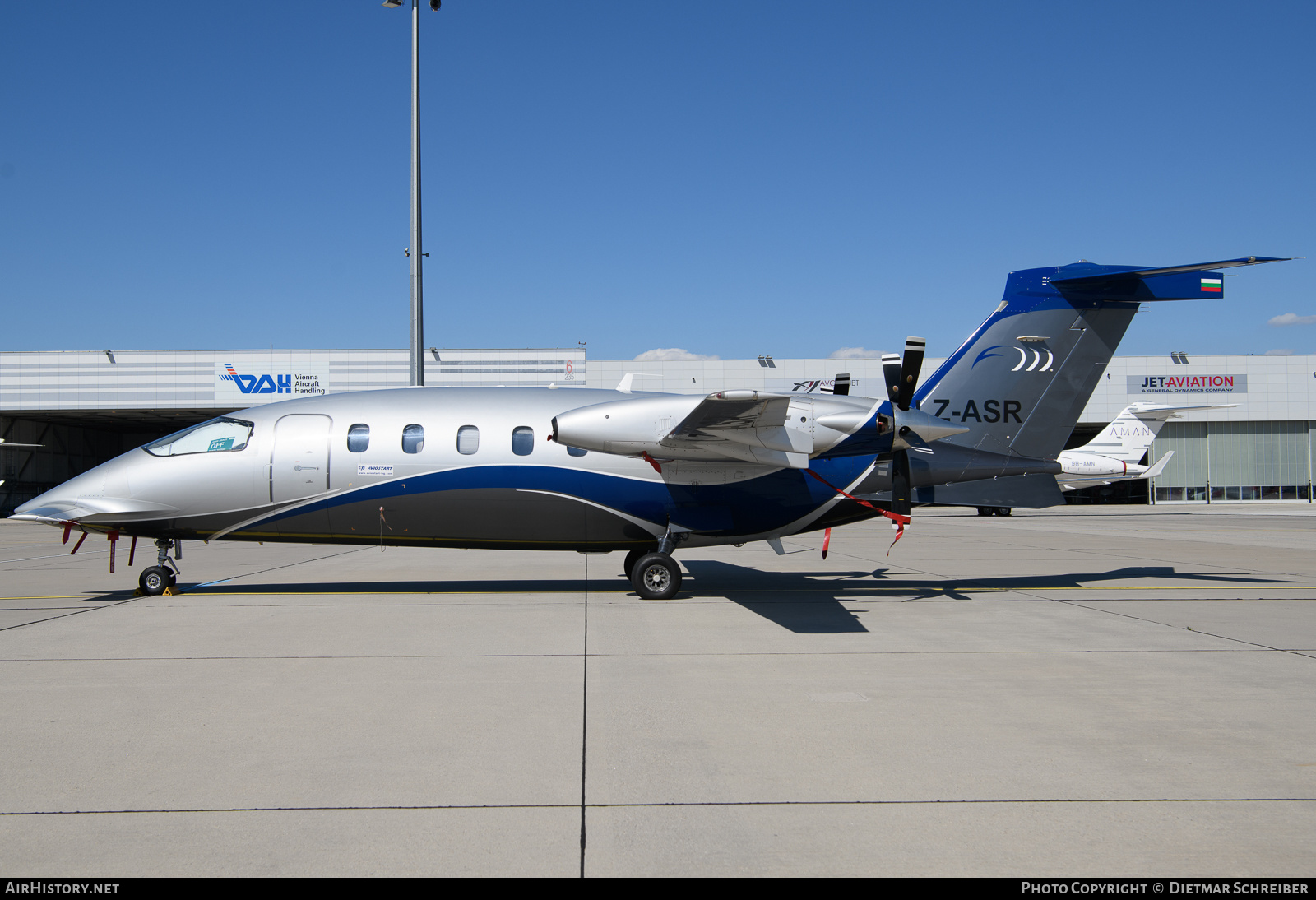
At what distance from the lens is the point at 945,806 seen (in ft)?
14.4

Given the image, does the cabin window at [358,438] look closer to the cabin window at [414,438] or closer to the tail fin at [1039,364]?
the cabin window at [414,438]

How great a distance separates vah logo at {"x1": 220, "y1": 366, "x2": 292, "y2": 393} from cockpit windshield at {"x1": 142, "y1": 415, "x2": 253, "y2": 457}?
37306mm

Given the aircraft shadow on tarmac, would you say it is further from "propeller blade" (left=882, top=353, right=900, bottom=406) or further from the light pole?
the light pole

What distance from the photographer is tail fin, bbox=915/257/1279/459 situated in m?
13.3

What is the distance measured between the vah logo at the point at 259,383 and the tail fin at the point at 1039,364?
42058mm

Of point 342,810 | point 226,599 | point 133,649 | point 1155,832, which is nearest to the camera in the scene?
point 1155,832

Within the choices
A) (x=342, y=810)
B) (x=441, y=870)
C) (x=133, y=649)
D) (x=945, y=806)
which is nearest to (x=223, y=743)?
(x=342, y=810)

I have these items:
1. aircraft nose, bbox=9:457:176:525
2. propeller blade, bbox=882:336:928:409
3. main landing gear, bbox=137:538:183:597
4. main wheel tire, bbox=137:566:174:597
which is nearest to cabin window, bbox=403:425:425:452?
aircraft nose, bbox=9:457:176:525

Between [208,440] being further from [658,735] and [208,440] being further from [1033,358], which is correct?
[1033,358]

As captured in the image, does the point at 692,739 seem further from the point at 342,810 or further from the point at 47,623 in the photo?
the point at 47,623

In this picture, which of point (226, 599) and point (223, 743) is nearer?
point (223, 743)

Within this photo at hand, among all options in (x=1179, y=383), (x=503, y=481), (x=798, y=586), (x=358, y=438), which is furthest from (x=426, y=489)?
(x=1179, y=383)

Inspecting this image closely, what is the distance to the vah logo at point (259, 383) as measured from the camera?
47.8m
